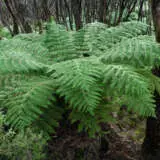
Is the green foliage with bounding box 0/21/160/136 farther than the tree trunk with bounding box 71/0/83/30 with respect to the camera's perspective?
No

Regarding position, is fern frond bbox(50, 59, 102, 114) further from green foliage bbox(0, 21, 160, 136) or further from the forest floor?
the forest floor

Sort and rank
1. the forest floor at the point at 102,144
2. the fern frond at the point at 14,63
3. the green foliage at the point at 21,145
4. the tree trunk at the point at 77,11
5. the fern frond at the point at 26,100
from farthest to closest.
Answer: the tree trunk at the point at 77,11
the forest floor at the point at 102,144
the green foliage at the point at 21,145
the fern frond at the point at 14,63
the fern frond at the point at 26,100

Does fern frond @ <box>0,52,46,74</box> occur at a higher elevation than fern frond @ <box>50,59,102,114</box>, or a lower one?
higher

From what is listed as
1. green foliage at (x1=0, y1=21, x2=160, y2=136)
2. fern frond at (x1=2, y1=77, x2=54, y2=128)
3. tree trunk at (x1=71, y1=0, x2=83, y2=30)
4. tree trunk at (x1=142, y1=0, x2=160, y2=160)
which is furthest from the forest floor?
tree trunk at (x1=71, y1=0, x2=83, y2=30)

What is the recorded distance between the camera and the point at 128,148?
7.70 ft

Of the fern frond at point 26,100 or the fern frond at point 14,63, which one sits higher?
the fern frond at point 14,63

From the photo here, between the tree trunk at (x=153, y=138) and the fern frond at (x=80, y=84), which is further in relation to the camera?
the tree trunk at (x=153, y=138)

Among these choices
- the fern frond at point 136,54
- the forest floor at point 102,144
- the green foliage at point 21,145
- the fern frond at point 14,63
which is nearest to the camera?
the fern frond at point 14,63

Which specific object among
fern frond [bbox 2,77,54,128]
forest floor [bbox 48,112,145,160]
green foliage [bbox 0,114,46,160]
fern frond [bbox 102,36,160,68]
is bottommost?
forest floor [bbox 48,112,145,160]

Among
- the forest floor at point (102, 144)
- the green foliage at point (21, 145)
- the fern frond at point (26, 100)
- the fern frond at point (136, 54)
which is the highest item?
the fern frond at point (136, 54)

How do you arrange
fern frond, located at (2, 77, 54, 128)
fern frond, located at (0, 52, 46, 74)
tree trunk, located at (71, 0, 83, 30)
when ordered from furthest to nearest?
tree trunk, located at (71, 0, 83, 30) → fern frond, located at (0, 52, 46, 74) → fern frond, located at (2, 77, 54, 128)

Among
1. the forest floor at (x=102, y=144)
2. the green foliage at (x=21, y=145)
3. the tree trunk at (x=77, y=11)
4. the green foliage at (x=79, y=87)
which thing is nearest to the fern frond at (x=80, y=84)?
the green foliage at (x=79, y=87)

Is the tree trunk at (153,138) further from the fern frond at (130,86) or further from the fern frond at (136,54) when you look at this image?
the fern frond at (130,86)

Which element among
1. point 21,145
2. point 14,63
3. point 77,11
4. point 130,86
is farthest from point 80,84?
point 77,11
